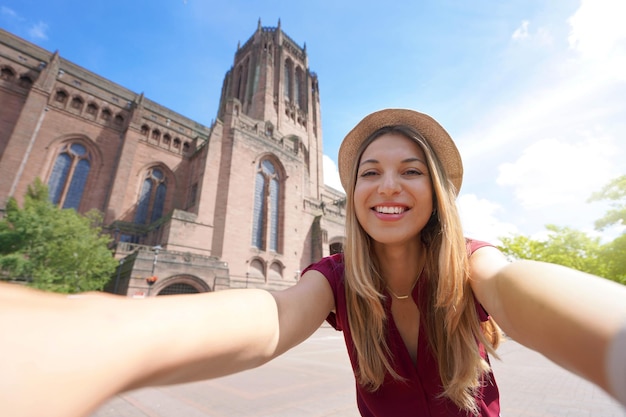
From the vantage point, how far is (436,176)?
4.44ft

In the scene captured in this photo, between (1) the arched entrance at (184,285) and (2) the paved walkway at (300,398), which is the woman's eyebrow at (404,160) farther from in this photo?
(1) the arched entrance at (184,285)

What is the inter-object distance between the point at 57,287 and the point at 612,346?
1607cm

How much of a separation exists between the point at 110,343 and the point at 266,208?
21086 mm

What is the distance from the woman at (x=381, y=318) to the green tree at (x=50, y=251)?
1460 cm

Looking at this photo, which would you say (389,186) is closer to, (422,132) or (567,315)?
(422,132)

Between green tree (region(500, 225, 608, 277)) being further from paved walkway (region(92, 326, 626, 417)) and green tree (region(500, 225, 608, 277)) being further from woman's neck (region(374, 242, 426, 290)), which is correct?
woman's neck (region(374, 242, 426, 290))

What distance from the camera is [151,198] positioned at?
2175cm

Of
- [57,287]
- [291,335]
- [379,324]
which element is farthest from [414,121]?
[57,287]

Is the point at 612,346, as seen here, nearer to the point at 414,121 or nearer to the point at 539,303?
the point at 539,303

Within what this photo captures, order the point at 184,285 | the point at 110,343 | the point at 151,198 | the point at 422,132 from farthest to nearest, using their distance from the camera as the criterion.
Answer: the point at 151,198 → the point at 184,285 → the point at 422,132 → the point at 110,343

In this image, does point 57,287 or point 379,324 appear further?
point 57,287

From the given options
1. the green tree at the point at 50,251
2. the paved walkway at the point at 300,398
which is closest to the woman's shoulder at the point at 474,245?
the paved walkway at the point at 300,398

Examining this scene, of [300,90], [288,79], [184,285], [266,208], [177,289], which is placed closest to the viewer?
[177,289]

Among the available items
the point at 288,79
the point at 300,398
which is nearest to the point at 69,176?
the point at 300,398
